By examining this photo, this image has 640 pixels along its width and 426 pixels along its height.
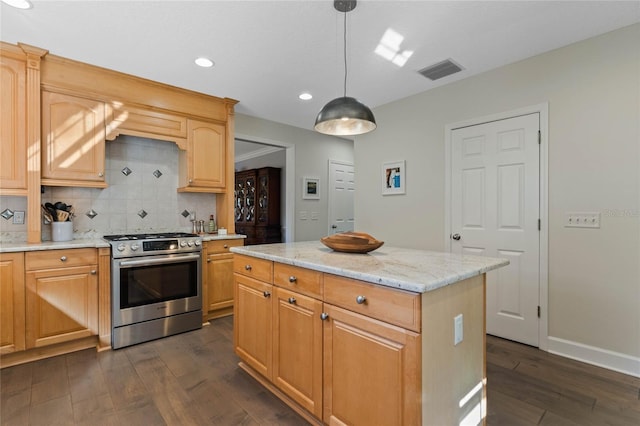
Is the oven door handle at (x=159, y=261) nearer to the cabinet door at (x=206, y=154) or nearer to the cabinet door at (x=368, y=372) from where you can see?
the cabinet door at (x=206, y=154)

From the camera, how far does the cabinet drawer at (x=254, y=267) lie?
1.98 meters

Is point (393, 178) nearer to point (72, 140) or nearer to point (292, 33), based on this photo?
point (292, 33)

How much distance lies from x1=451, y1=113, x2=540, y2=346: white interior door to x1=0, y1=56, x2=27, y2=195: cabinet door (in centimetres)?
400

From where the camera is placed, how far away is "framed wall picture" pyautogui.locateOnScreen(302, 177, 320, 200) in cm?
512

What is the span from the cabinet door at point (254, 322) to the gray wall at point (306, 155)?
273cm

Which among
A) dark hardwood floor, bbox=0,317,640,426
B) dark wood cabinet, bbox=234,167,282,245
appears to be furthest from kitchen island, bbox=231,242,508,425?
dark wood cabinet, bbox=234,167,282,245

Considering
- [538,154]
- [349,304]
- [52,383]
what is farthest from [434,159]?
[52,383]

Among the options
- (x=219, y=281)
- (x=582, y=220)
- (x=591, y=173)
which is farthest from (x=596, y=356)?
(x=219, y=281)

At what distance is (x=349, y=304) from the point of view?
147 cm

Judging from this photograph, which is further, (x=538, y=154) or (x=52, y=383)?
(x=538, y=154)

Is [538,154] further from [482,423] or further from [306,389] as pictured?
[306,389]

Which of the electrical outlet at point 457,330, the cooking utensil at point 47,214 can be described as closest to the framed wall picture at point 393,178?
the electrical outlet at point 457,330

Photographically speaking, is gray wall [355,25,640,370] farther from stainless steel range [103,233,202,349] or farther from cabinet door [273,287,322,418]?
stainless steel range [103,233,202,349]

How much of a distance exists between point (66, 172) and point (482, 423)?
367 centimetres
